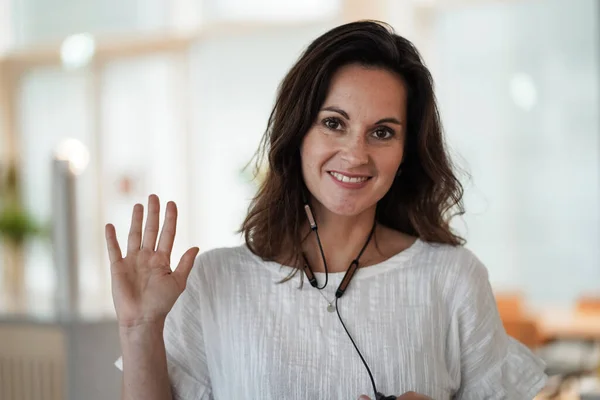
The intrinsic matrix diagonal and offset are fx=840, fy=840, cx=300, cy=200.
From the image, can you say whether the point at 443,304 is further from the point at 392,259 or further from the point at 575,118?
Answer: the point at 575,118

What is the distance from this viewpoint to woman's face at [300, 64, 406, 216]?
5.47 feet

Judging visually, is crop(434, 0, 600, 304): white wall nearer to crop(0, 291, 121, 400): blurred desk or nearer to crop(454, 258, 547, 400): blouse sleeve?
crop(0, 291, 121, 400): blurred desk

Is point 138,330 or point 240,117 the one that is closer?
point 138,330

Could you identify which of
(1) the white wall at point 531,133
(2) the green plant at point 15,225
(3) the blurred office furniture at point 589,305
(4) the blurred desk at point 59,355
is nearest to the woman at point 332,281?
(4) the blurred desk at point 59,355

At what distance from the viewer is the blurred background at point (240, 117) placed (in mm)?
6859

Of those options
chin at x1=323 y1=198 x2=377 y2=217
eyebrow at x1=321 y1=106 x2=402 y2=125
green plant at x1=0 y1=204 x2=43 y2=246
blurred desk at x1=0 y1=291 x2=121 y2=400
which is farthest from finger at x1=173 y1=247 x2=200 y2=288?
green plant at x1=0 y1=204 x2=43 y2=246

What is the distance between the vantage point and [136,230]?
5.52 ft

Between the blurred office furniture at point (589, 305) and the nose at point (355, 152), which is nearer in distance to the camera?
the nose at point (355, 152)

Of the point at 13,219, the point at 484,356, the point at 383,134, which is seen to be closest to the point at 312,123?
the point at 383,134

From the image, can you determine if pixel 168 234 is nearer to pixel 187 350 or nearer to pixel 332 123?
pixel 187 350

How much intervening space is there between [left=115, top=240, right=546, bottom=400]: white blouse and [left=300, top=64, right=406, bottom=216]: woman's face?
0.19m

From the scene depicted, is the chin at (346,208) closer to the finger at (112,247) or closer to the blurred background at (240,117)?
the finger at (112,247)

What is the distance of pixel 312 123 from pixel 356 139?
0.11 meters

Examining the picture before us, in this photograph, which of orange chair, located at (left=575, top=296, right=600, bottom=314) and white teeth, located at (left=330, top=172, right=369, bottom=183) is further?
orange chair, located at (left=575, top=296, right=600, bottom=314)
